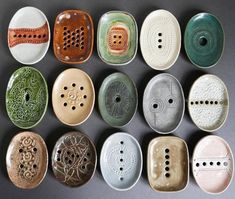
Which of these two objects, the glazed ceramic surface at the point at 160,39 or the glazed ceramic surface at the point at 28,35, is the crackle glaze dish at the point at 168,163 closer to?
the glazed ceramic surface at the point at 160,39

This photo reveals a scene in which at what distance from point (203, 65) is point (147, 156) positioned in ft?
1.21

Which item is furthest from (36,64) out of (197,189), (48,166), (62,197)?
(197,189)

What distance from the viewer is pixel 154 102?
46.9 inches

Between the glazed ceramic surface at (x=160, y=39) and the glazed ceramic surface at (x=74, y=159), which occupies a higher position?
the glazed ceramic surface at (x=160, y=39)

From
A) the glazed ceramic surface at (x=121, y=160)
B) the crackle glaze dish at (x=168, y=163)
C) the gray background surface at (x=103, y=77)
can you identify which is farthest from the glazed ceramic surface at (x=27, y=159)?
the crackle glaze dish at (x=168, y=163)

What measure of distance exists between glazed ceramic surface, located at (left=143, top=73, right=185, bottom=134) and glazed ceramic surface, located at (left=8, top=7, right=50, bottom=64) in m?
0.39

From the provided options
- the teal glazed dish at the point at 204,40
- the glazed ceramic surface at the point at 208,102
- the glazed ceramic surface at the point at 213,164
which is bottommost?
the glazed ceramic surface at the point at 213,164

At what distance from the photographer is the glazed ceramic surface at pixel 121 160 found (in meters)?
1.17

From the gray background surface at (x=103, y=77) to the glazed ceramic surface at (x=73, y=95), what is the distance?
1.3 inches

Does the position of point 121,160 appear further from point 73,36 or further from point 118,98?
point 73,36

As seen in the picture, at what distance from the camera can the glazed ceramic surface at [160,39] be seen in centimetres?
119

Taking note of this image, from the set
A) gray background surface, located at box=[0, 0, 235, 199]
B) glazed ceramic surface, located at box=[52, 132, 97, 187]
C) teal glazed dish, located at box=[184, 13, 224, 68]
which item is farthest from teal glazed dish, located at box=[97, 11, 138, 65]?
glazed ceramic surface, located at box=[52, 132, 97, 187]

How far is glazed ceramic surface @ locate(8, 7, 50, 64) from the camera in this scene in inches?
46.4

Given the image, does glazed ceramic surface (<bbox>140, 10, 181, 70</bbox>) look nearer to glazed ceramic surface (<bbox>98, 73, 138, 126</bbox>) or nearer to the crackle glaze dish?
glazed ceramic surface (<bbox>98, 73, 138, 126</bbox>)
